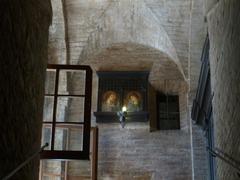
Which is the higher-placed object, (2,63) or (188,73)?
(188,73)

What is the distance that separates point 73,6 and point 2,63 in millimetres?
6241

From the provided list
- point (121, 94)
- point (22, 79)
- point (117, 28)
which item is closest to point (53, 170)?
point (121, 94)

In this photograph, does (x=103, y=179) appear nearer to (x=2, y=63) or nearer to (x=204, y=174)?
(x=204, y=174)

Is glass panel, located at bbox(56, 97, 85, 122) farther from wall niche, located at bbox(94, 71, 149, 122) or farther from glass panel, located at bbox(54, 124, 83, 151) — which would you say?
wall niche, located at bbox(94, 71, 149, 122)

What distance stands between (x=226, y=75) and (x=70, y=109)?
7.31 meters

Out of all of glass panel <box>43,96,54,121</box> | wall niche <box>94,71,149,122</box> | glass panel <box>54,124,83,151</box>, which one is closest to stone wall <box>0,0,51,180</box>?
glass panel <box>54,124,83,151</box>

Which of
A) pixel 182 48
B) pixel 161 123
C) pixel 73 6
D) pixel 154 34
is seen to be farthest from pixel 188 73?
pixel 73 6

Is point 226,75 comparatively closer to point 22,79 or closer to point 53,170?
point 22,79

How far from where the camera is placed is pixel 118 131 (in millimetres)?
9461

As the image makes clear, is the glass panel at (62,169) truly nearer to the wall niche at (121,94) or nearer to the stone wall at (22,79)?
the wall niche at (121,94)

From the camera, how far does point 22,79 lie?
2445 millimetres

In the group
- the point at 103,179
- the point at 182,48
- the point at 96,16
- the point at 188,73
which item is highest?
the point at 96,16

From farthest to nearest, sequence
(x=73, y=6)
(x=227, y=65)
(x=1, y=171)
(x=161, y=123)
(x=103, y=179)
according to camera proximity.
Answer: (x=161, y=123) < (x=103, y=179) < (x=73, y=6) < (x=227, y=65) < (x=1, y=171)

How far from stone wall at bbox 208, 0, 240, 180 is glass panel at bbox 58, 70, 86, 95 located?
5.45 m
